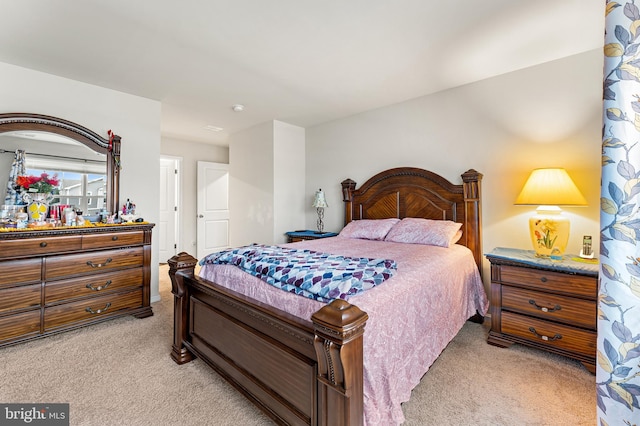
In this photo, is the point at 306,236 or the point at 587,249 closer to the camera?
the point at 587,249

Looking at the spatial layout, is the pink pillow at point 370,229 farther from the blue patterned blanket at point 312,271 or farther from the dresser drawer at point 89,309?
the dresser drawer at point 89,309

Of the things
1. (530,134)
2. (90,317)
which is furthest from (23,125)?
(530,134)

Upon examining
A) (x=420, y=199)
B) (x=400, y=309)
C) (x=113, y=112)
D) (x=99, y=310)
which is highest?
(x=113, y=112)

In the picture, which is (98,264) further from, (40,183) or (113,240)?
(40,183)

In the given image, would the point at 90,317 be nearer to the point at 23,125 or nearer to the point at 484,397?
the point at 23,125

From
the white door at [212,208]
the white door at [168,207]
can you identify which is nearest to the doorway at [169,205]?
the white door at [168,207]

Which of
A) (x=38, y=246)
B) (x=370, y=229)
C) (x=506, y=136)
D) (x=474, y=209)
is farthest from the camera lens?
(x=370, y=229)

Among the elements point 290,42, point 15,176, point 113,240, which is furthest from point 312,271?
point 15,176

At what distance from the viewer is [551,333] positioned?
2.10m

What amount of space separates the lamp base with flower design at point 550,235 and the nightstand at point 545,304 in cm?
10

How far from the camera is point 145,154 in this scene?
339 cm

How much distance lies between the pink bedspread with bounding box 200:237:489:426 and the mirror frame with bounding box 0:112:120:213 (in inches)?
74.0

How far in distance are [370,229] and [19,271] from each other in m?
3.23

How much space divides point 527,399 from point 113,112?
4466mm
